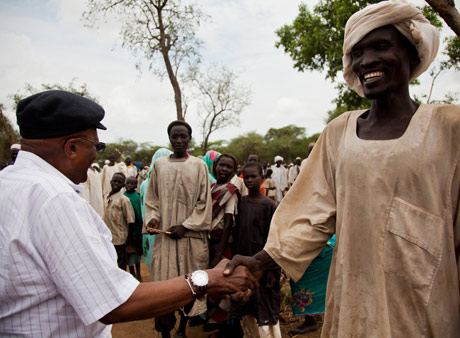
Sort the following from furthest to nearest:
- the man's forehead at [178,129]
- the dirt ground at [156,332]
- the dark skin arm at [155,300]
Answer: the dirt ground at [156,332]
the man's forehead at [178,129]
the dark skin arm at [155,300]

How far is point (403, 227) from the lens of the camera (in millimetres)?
1357

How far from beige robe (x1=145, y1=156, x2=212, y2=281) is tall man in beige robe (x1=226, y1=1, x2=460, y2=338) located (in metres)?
1.93

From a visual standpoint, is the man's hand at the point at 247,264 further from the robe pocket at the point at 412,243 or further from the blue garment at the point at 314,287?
the blue garment at the point at 314,287

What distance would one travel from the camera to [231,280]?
1846mm

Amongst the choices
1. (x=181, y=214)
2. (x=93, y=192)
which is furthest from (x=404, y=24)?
(x=93, y=192)

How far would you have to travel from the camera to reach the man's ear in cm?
139

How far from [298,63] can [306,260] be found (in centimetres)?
1332

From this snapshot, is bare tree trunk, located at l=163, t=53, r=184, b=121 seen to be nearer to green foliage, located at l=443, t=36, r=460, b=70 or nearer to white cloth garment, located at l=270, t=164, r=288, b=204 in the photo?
white cloth garment, located at l=270, t=164, r=288, b=204

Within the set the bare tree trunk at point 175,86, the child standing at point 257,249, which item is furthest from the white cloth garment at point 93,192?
the bare tree trunk at point 175,86

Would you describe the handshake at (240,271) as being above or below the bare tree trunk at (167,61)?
below

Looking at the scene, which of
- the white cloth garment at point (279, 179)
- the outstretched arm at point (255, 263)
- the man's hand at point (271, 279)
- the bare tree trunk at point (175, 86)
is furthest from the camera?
the white cloth garment at point (279, 179)

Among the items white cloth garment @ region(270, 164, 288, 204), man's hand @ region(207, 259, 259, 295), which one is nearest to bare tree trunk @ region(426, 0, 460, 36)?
man's hand @ region(207, 259, 259, 295)

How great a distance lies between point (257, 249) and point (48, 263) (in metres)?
2.51

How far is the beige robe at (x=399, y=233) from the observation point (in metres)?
1.31
